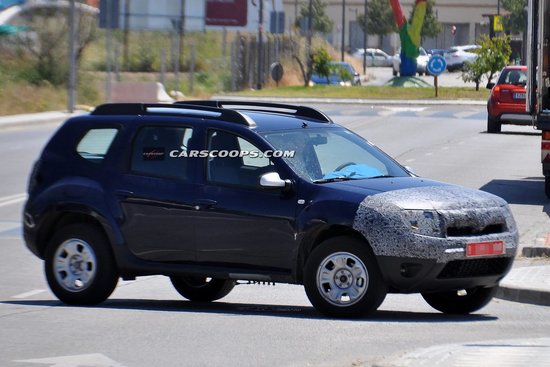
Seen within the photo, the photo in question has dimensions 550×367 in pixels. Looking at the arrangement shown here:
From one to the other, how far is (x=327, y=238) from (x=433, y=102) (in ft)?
140

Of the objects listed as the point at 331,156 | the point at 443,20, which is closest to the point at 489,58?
the point at 331,156

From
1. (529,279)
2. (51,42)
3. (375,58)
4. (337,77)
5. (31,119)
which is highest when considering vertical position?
(375,58)

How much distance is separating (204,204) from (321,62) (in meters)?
58.2

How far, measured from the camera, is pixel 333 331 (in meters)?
9.53

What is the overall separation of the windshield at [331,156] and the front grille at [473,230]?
0.96 m

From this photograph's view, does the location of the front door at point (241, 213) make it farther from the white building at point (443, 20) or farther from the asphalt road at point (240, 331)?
the white building at point (443, 20)

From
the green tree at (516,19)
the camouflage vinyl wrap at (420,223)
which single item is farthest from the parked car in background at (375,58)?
the camouflage vinyl wrap at (420,223)

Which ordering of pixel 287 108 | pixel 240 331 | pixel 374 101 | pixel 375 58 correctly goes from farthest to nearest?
1. pixel 375 58
2. pixel 374 101
3. pixel 287 108
4. pixel 240 331

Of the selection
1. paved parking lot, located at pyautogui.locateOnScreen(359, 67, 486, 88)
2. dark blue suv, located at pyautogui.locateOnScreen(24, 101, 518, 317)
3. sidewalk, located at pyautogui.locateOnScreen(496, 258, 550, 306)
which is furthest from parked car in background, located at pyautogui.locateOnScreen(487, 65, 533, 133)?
paved parking lot, located at pyautogui.locateOnScreen(359, 67, 486, 88)

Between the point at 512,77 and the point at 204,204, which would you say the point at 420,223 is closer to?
the point at 204,204

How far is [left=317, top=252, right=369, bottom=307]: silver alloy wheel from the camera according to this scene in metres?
9.98

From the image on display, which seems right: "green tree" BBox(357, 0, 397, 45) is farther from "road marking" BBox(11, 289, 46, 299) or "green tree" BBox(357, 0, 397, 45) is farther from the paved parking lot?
"road marking" BBox(11, 289, 46, 299)

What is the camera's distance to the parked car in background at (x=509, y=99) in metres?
33.6

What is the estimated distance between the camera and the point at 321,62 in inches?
2689
